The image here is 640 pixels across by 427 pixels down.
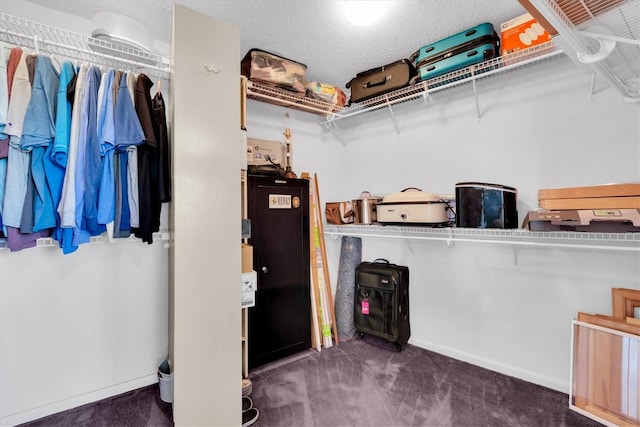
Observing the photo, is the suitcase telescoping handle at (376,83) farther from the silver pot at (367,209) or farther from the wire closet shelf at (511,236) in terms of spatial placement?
the wire closet shelf at (511,236)

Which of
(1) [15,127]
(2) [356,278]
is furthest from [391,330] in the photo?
(1) [15,127]

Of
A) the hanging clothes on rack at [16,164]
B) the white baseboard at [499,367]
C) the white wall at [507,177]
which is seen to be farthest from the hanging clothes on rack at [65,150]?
the white baseboard at [499,367]

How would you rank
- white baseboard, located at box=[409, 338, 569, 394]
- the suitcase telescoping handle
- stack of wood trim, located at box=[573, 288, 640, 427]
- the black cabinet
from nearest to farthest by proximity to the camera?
stack of wood trim, located at box=[573, 288, 640, 427] → white baseboard, located at box=[409, 338, 569, 394] → the black cabinet → the suitcase telescoping handle

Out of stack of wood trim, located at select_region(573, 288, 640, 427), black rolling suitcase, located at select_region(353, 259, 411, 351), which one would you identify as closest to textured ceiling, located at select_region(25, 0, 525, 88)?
black rolling suitcase, located at select_region(353, 259, 411, 351)

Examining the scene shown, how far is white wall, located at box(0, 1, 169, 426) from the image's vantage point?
1.77 m

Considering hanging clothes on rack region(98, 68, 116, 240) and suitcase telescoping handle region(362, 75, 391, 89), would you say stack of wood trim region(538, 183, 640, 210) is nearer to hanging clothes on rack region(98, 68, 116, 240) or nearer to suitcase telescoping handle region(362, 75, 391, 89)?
suitcase telescoping handle region(362, 75, 391, 89)

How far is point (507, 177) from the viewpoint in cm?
220

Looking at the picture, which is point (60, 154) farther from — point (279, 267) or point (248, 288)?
point (279, 267)

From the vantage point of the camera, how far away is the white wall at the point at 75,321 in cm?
177

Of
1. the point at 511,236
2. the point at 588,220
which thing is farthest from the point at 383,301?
the point at 588,220

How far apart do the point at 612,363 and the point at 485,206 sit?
1.07m

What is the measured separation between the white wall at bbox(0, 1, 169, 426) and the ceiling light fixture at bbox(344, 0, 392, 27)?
1.76 meters

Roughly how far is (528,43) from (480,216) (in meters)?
1.10

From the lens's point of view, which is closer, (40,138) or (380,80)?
(40,138)
